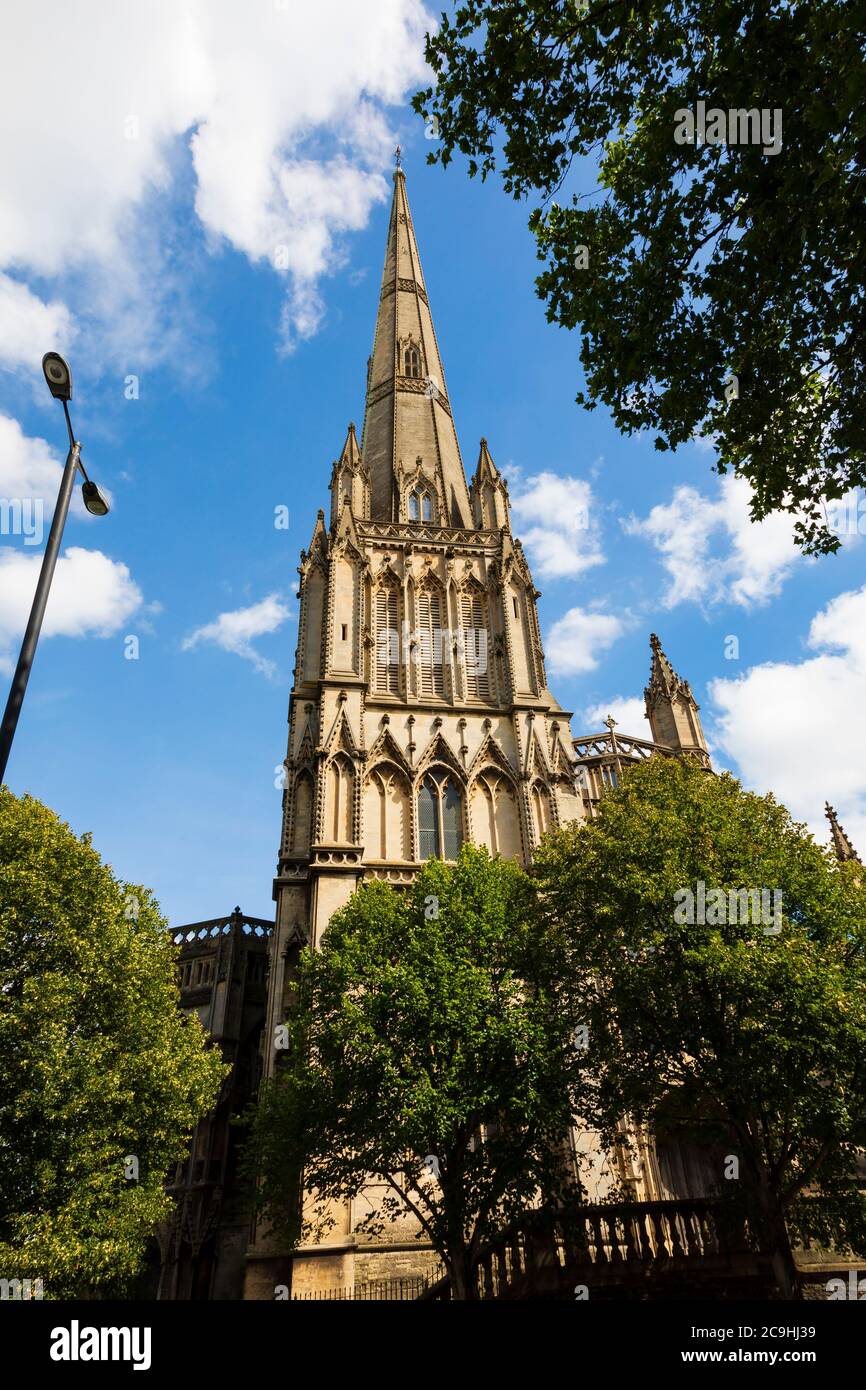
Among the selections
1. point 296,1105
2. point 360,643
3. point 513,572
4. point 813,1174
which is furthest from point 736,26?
point 513,572

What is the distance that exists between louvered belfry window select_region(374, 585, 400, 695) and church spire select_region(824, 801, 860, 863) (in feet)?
58.8

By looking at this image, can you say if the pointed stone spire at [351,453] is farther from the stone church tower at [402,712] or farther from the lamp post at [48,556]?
the lamp post at [48,556]

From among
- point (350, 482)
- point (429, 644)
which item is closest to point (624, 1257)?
point (429, 644)

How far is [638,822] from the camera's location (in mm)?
16750

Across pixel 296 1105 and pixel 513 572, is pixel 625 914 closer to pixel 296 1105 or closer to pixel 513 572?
pixel 296 1105

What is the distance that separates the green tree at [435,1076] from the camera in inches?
554

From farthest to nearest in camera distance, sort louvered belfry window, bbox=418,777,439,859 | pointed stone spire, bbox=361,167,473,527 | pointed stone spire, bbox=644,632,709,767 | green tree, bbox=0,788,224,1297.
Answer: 1. pointed stone spire, bbox=361,167,473,527
2. pointed stone spire, bbox=644,632,709,767
3. louvered belfry window, bbox=418,777,439,859
4. green tree, bbox=0,788,224,1297

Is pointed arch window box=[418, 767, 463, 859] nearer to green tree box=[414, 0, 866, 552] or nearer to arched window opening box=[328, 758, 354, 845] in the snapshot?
arched window opening box=[328, 758, 354, 845]

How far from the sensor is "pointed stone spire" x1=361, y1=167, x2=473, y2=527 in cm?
3700

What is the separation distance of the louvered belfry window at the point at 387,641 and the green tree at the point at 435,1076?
12508 millimetres

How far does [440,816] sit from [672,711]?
11637 mm

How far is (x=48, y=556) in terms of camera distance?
7641 mm

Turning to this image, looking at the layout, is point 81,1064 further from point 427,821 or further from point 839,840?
point 839,840

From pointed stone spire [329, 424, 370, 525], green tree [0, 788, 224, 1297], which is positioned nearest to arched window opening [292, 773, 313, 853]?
green tree [0, 788, 224, 1297]
